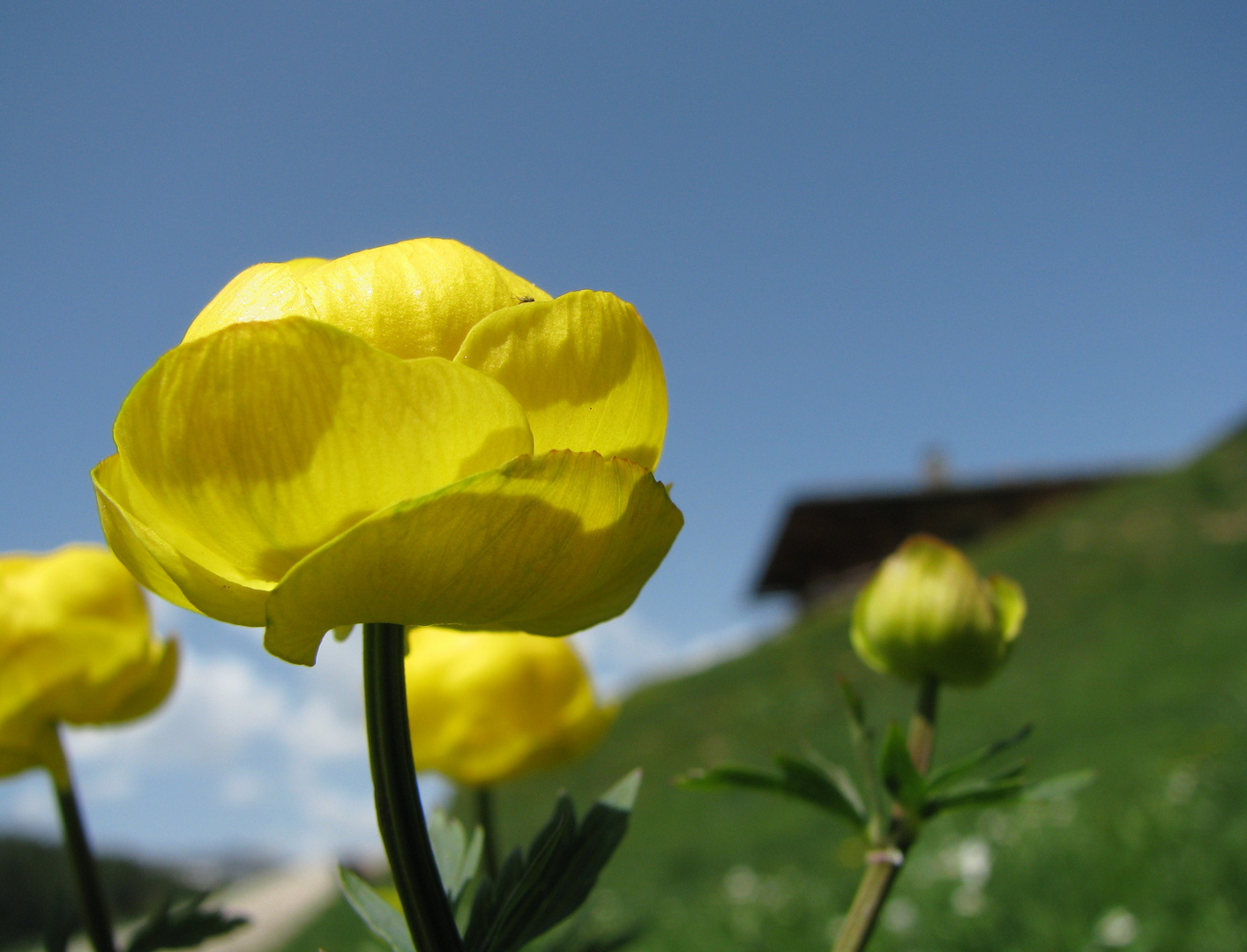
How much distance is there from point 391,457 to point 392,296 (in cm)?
6

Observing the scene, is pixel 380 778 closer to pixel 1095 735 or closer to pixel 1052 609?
pixel 1095 735

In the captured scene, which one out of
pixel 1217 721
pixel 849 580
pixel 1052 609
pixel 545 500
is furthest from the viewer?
pixel 849 580

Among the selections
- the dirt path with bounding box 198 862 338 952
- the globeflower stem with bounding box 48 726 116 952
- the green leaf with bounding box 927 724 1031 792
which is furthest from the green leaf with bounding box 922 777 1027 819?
the dirt path with bounding box 198 862 338 952

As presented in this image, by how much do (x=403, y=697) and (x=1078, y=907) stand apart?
7.70 feet

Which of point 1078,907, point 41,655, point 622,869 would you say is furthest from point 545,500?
point 622,869

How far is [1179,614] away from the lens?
609 centimetres

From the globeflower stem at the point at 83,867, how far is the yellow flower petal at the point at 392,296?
33 cm

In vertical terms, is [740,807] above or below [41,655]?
below

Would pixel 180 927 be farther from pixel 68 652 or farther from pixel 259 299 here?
pixel 259 299

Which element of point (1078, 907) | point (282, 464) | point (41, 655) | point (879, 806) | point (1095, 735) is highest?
point (282, 464)

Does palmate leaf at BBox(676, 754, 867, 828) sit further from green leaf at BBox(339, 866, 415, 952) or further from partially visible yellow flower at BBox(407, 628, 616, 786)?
partially visible yellow flower at BBox(407, 628, 616, 786)

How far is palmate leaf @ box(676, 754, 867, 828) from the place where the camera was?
0.45 meters

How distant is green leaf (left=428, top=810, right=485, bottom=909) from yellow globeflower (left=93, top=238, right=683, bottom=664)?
0.15 m

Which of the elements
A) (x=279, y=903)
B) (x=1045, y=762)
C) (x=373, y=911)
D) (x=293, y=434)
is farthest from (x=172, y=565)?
(x=279, y=903)
